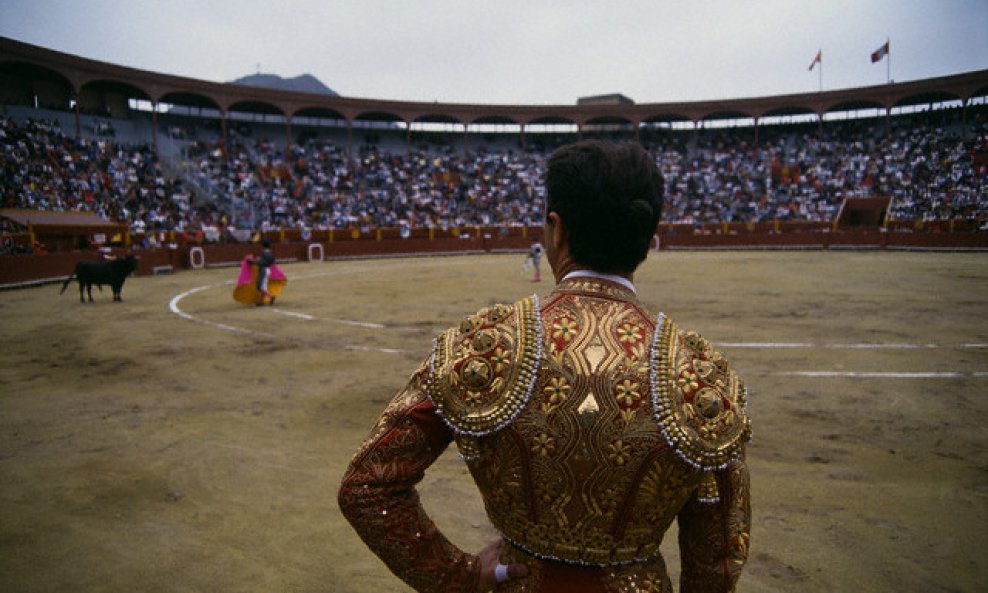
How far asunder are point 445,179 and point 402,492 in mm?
37056

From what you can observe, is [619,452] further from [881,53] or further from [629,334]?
[881,53]

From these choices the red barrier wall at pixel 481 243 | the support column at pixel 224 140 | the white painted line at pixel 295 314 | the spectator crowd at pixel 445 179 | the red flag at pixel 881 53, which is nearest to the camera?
the white painted line at pixel 295 314

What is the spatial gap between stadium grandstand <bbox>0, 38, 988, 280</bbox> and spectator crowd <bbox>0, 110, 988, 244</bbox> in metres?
0.11

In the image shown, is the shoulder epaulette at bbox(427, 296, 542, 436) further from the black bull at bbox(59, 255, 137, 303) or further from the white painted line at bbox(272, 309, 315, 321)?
the black bull at bbox(59, 255, 137, 303)

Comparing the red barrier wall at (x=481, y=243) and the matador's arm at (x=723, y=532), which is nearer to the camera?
the matador's arm at (x=723, y=532)

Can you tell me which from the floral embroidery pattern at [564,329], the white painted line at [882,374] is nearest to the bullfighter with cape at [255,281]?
the white painted line at [882,374]

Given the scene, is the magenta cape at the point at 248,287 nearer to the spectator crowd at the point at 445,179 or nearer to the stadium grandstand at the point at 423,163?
the stadium grandstand at the point at 423,163

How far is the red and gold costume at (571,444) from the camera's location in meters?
1.00

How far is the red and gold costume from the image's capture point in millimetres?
1003

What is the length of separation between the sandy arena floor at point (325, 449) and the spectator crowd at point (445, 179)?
1788cm

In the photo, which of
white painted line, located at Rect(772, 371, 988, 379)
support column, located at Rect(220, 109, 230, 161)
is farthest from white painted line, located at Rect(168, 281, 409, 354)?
support column, located at Rect(220, 109, 230, 161)

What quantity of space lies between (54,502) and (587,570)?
3.52 meters

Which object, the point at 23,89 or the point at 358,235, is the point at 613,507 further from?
the point at 23,89

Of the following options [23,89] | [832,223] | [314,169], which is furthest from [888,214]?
[23,89]
